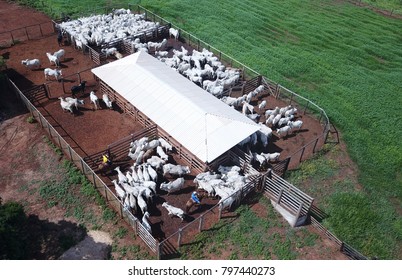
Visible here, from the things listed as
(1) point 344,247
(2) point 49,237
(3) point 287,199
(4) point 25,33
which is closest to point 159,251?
(2) point 49,237

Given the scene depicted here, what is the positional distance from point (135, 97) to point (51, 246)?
12.6m

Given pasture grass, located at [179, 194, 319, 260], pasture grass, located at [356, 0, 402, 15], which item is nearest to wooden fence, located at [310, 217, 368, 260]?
pasture grass, located at [179, 194, 319, 260]

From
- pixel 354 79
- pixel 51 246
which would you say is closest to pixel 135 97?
pixel 51 246

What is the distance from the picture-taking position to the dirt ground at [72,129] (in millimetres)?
23078

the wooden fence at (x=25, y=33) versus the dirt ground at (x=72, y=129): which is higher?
the wooden fence at (x=25, y=33)

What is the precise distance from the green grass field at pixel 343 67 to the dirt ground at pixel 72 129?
15.8 feet

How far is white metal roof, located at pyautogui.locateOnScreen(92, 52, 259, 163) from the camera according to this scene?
2462 centimetres

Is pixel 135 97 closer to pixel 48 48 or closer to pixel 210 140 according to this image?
pixel 210 140

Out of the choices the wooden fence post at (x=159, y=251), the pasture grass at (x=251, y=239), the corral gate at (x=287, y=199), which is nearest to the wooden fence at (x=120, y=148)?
the wooden fence post at (x=159, y=251)

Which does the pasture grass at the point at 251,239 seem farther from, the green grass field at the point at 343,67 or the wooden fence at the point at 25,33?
the wooden fence at the point at 25,33

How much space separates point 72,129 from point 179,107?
8.72 metres

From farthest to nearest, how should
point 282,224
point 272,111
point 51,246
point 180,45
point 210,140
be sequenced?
point 180,45 → point 272,111 → point 210,140 → point 282,224 → point 51,246

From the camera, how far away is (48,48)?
3809 cm

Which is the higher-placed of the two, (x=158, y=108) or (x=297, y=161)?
(x=158, y=108)
